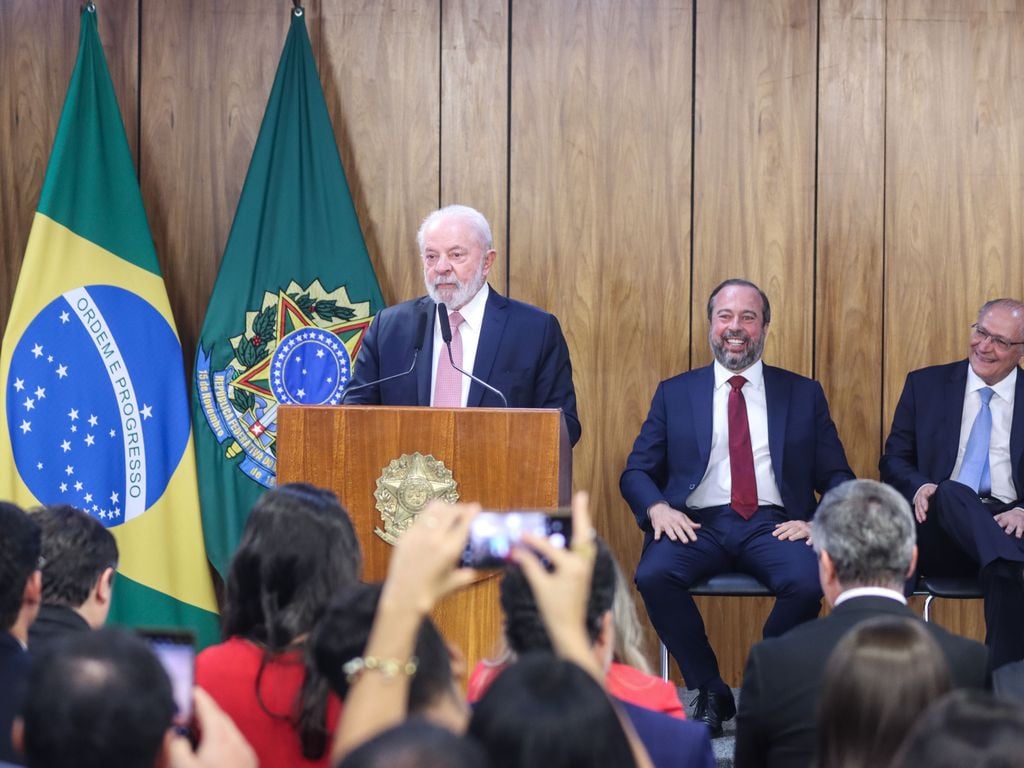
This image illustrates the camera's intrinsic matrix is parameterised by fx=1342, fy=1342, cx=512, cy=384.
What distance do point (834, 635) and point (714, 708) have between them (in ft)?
7.51

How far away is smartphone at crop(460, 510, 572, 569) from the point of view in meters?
2.00

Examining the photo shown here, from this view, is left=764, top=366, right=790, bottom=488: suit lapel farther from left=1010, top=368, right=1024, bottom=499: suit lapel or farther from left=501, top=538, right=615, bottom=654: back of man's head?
left=501, top=538, right=615, bottom=654: back of man's head

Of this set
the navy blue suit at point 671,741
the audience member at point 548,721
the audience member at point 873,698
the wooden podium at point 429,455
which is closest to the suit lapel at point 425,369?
the wooden podium at point 429,455

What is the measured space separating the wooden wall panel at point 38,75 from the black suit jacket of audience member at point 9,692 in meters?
3.86

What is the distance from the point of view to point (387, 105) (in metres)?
5.55

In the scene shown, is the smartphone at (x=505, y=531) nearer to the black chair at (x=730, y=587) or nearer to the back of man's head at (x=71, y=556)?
the back of man's head at (x=71, y=556)

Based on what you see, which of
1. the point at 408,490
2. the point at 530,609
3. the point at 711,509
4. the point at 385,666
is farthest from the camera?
the point at 711,509

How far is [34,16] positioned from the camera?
5.55 meters

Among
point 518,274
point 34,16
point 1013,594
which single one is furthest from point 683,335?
point 34,16

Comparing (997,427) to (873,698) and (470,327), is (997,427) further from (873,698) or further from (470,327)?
(873,698)

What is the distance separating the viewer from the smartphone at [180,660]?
1675 millimetres

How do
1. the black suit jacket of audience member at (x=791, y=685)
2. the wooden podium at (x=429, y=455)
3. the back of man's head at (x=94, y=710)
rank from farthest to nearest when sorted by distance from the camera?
the wooden podium at (x=429, y=455) → the black suit jacket of audience member at (x=791, y=685) → the back of man's head at (x=94, y=710)

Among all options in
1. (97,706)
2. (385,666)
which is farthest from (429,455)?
(97,706)

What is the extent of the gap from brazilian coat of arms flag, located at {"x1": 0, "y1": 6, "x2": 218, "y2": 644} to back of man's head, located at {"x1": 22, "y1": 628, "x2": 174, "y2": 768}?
3.80 meters
